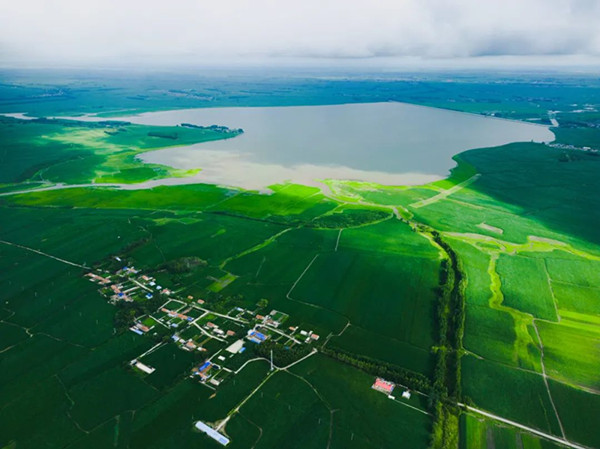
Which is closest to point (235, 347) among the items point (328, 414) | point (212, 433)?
point (212, 433)

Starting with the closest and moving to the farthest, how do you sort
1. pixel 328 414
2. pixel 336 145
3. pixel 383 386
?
1. pixel 328 414
2. pixel 383 386
3. pixel 336 145

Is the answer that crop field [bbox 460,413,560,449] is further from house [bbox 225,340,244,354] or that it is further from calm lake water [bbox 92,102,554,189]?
calm lake water [bbox 92,102,554,189]

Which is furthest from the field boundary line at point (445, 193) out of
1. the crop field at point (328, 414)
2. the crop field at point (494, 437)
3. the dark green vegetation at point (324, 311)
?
the crop field at point (494, 437)

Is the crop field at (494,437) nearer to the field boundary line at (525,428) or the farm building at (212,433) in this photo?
the field boundary line at (525,428)

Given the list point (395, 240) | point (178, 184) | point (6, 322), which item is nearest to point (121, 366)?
point (6, 322)

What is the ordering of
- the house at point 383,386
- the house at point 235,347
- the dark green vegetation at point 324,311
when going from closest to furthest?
1. the dark green vegetation at point 324,311
2. the house at point 383,386
3. the house at point 235,347

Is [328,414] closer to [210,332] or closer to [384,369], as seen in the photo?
[384,369]
